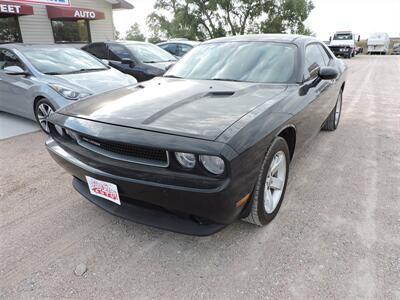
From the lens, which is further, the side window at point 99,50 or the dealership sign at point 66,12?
the dealership sign at point 66,12

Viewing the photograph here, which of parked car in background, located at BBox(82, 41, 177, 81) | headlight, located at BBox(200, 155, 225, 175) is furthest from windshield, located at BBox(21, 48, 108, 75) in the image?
headlight, located at BBox(200, 155, 225, 175)

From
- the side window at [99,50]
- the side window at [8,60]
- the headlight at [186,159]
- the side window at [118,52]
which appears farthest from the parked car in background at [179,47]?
the headlight at [186,159]

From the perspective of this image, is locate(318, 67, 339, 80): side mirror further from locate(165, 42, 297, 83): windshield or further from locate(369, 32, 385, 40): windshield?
locate(369, 32, 385, 40): windshield

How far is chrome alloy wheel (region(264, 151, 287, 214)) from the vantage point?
242cm

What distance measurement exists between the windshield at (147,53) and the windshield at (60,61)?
1.51 metres

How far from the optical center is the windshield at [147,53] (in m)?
7.33

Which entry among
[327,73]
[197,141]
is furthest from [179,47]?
[197,141]

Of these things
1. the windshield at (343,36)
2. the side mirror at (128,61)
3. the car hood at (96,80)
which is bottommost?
the windshield at (343,36)

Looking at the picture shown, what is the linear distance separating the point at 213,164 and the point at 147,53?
643cm

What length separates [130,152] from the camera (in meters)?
2.06

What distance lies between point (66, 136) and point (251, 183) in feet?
5.10

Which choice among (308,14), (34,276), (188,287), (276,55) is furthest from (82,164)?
(308,14)

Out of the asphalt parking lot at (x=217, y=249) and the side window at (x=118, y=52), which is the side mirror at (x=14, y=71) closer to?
the asphalt parking lot at (x=217, y=249)

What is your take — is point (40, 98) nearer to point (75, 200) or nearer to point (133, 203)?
point (75, 200)
